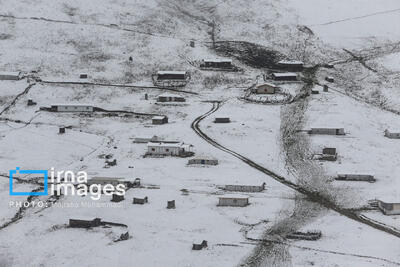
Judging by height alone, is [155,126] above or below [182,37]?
below

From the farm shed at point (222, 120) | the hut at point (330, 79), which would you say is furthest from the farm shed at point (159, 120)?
the hut at point (330, 79)

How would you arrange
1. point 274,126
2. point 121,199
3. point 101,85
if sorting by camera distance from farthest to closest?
point 101,85 → point 274,126 → point 121,199

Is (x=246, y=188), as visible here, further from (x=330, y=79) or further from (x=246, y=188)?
(x=330, y=79)

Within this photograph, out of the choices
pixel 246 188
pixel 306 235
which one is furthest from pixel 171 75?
pixel 306 235

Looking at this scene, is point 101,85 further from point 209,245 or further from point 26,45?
point 209,245

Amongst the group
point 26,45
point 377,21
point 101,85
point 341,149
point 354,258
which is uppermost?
point 377,21

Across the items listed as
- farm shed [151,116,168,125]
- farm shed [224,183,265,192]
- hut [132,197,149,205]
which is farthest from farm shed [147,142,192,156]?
hut [132,197,149,205]

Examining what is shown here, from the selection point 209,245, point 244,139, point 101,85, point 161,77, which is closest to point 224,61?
point 161,77
